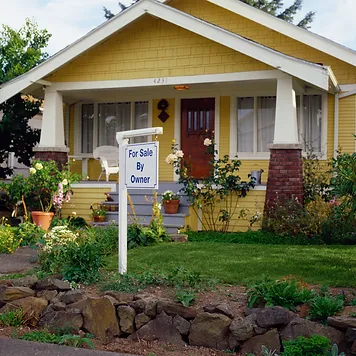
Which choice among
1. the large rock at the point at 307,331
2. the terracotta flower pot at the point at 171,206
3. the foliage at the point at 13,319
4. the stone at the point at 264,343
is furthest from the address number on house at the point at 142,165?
the terracotta flower pot at the point at 171,206

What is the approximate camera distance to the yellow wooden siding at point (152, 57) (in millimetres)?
11820

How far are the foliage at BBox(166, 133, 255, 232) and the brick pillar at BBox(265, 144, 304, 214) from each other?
2.07 feet

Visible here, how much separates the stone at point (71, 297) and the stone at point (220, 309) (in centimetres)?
135

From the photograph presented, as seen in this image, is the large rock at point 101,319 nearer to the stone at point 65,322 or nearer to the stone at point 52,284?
the stone at point 65,322

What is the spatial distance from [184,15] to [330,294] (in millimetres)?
7691

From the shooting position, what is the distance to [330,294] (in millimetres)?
5559

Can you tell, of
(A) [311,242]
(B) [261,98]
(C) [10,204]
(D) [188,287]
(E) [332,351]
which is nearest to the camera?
(E) [332,351]

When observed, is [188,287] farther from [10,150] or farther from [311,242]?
[10,150]

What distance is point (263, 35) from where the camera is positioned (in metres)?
13.8

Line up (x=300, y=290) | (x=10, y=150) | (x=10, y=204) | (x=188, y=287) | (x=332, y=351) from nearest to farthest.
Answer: (x=332, y=351)
(x=300, y=290)
(x=188, y=287)
(x=10, y=204)
(x=10, y=150)

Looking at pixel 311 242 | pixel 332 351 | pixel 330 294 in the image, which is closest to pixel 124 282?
pixel 330 294

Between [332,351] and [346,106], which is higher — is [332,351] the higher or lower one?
the lower one

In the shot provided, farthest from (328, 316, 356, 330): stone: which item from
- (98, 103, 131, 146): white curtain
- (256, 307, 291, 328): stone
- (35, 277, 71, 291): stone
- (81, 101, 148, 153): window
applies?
(98, 103, 131, 146): white curtain

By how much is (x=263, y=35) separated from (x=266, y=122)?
213 centimetres
